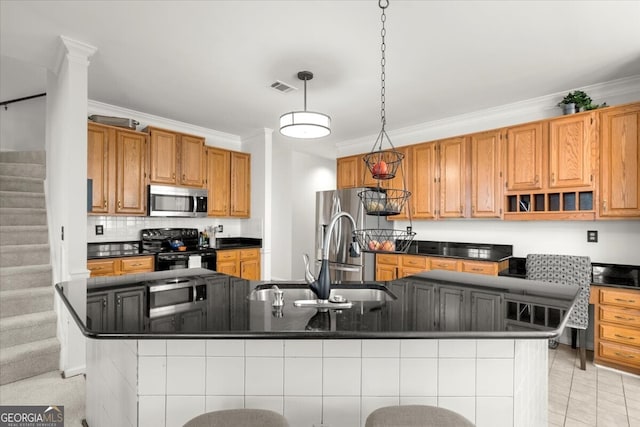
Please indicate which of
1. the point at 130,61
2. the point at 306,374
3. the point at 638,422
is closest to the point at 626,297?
the point at 638,422

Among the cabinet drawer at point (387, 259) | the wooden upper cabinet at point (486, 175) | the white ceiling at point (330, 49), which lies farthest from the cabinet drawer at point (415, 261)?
the white ceiling at point (330, 49)

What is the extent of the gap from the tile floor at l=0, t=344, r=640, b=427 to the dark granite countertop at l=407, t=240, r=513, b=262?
4.28ft

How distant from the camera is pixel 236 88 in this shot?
12.0 feet

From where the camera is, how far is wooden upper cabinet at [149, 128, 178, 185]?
4.36 metres

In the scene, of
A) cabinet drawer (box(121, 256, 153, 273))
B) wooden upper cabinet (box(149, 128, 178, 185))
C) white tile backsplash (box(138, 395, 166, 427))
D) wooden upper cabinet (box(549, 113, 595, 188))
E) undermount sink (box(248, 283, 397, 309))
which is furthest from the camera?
wooden upper cabinet (box(149, 128, 178, 185))

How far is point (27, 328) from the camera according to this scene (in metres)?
2.97

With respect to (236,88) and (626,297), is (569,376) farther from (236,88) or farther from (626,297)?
(236,88)

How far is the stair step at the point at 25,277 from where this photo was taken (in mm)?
3199

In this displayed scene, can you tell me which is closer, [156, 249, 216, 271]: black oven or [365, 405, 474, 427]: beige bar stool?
[365, 405, 474, 427]: beige bar stool

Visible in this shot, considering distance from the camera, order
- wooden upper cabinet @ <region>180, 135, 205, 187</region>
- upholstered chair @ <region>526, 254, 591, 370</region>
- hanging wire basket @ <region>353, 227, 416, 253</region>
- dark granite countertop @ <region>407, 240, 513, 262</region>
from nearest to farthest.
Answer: hanging wire basket @ <region>353, 227, 416, 253</region> → upholstered chair @ <region>526, 254, 591, 370</region> → dark granite countertop @ <region>407, 240, 513, 262</region> → wooden upper cabinet @ <region>180, 135, 205, 187</region>

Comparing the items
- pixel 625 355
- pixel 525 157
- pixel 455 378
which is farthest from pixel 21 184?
pixel 625 355

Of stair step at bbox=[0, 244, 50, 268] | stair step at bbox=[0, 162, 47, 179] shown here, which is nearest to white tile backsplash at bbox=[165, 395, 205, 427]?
stair step at bbox=[0, 244, 50, 268]

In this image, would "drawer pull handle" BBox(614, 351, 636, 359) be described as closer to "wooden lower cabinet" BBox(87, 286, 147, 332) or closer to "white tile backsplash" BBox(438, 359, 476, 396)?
"white tile backsplash" BBox(438, 359, 476, 396)

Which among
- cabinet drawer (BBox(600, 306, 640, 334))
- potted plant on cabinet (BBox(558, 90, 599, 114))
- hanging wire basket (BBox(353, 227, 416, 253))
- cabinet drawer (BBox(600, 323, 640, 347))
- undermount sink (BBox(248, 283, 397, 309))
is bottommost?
cabinet drawer (BBox(600, 323, 640, 347))
